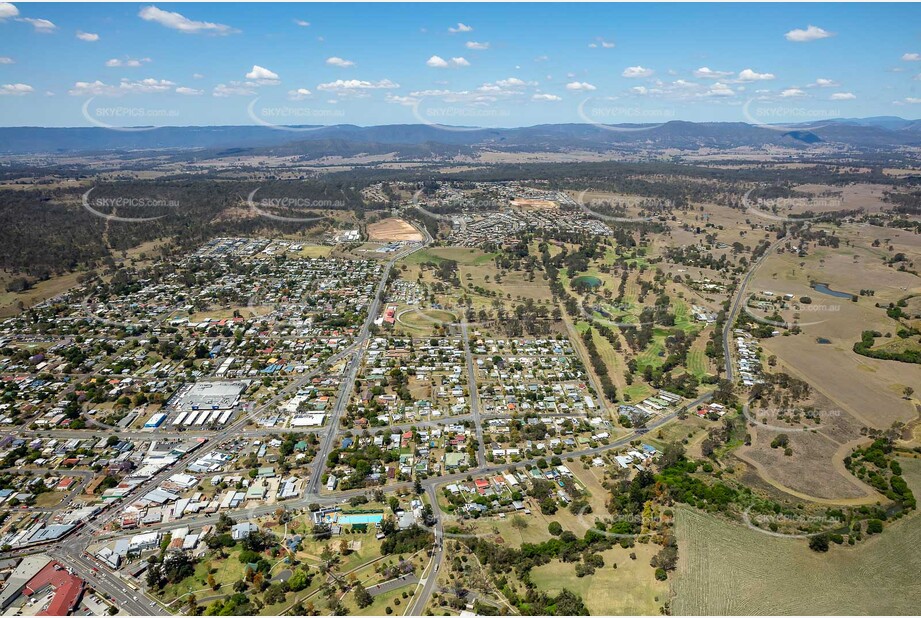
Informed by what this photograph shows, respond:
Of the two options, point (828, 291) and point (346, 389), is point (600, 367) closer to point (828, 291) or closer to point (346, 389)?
point (346, 389)

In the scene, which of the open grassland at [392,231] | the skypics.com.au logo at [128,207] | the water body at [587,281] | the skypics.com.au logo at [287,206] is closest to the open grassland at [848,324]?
the water body at [587,281]

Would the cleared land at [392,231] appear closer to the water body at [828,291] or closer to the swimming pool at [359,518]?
the water body at [828,291]

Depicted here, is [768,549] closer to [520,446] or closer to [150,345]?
[520,446]

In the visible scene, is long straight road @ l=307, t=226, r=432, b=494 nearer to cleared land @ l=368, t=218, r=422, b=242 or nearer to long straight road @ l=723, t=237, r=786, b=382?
cleared land @ l=368, t=218, r=422, b=242

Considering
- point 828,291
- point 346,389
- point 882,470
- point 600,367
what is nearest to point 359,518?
point 346,389

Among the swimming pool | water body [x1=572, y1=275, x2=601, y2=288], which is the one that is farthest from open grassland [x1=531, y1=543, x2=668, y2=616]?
water body [x1=572, y1=275, x2=601, y2=288]

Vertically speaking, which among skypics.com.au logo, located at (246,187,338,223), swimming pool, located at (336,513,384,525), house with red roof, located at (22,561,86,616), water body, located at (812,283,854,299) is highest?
skypics.com.au logo, located at (246,187,338,223)
